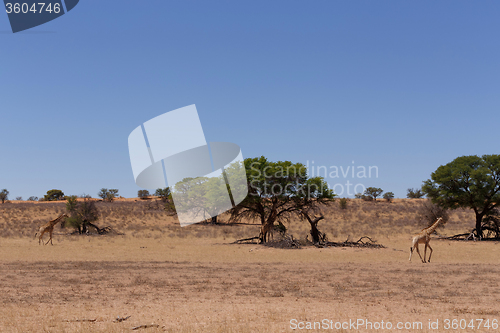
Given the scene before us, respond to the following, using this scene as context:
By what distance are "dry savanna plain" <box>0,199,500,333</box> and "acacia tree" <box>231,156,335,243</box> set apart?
4652mm

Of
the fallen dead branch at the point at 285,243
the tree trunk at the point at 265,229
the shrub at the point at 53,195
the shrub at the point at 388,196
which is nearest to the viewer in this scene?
the fallen dead branch at the point at 285,243

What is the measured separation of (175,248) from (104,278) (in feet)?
41.3

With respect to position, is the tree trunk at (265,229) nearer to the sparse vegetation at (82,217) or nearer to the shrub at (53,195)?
the sparse vegetation at (82,217)

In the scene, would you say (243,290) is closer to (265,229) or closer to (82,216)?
(265,229)

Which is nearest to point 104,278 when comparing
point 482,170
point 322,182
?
point 322,182

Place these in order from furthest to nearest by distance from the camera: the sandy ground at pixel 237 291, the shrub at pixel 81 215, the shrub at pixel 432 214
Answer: the shrub at pixel 432 214 < the shrub at pixel 81 215 < the sandy ground at pixel 237 291

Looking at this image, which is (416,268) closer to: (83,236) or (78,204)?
(83,236)

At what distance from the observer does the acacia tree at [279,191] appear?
29.9 metres

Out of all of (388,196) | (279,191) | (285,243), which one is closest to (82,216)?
(279,191)

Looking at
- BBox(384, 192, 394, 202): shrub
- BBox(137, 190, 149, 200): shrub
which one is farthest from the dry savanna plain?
BBox(137, 190, 149, 200): shrub

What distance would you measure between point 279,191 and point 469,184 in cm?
1725

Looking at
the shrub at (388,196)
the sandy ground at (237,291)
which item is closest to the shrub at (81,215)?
the sandy ground at (237,291)

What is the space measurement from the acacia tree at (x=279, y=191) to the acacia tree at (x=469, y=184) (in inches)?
453

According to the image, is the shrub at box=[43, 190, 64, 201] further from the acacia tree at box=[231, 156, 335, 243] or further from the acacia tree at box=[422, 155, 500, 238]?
the acacia tree at box=[422, 155, 500, 238]
